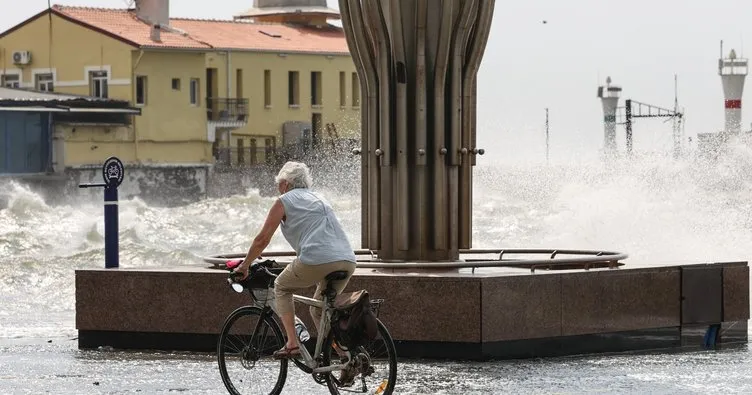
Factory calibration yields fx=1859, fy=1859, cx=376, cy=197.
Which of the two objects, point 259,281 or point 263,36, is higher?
point 263,36

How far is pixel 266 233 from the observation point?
11.0 meters

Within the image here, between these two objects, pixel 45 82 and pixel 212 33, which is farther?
pixel 212 33

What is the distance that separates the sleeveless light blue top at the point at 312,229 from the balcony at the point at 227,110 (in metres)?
79.1

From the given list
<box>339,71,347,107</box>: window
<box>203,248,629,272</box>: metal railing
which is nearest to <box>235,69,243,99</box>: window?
<box>339,71,347,107</box>: window

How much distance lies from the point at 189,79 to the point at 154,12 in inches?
170

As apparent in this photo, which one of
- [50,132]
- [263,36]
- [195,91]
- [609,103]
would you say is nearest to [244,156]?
[195,91]

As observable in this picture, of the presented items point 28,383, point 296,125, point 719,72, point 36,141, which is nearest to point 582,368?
point 28,383

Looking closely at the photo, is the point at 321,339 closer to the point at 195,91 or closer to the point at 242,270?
the point at 242,270

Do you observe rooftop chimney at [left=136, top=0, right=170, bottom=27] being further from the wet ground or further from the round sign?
the wet ground

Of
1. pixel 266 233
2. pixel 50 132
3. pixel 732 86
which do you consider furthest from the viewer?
pixel 732 86

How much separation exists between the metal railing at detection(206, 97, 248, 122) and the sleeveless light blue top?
7920cm

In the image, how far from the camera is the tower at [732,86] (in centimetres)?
13138

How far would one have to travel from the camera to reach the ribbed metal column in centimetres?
1573

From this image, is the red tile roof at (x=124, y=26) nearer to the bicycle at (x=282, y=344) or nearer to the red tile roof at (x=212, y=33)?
the red tile roof at (x=212, y=33)
